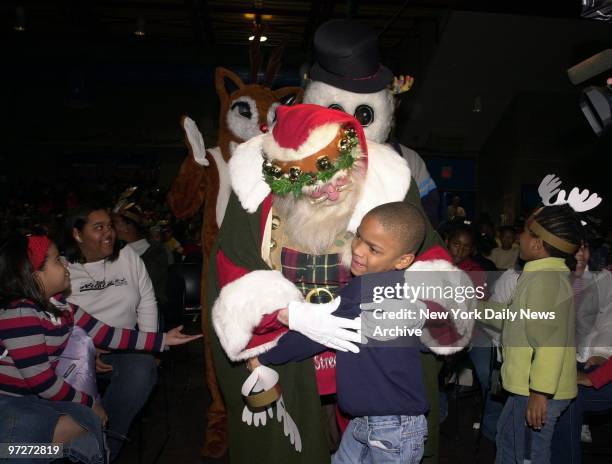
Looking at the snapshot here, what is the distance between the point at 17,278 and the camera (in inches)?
82.7

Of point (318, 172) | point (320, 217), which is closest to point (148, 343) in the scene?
point (320, 217)

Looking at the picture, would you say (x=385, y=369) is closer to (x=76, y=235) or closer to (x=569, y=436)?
(x=569, y=436)

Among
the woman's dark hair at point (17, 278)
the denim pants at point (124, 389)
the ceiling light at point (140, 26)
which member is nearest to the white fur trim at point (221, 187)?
the denim pants at point (124, 389)

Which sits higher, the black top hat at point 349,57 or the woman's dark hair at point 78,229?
the black top hat at point 349,57

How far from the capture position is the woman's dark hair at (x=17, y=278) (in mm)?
2078

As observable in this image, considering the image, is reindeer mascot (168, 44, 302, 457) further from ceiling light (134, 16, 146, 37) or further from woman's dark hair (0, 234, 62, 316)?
ceiling light (134, 16, 146, 37)

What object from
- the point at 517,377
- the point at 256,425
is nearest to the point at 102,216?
the point at 256,425

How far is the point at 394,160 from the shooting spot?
2043 mm

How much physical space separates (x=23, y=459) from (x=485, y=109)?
11.6 metres

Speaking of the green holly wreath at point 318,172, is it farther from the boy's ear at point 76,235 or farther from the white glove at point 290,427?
the boy's ear at point 76,235

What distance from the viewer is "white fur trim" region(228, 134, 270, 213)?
1996 millimetres

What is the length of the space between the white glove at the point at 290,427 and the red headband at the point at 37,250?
1101 millimetres

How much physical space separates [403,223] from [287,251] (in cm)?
50

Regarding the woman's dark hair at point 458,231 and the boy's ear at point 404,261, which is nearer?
the boy's ear at point 404,261
